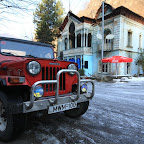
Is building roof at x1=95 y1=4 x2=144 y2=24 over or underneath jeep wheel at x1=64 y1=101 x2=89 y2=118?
over

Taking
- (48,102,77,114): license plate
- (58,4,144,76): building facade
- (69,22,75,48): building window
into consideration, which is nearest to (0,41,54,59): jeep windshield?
(48,102,77,114): license plate

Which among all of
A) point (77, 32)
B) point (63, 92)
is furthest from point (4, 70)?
point (77, 32)

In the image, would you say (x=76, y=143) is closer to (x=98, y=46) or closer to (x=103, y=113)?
(x=103, y=113)

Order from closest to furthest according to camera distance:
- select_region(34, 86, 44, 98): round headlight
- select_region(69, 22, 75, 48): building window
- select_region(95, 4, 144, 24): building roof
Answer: select_region(34, 86, 44, 98): round headlight → select_region(95, 4, 144, 24): building roof → select_region(69, 22, 75, 48): building window

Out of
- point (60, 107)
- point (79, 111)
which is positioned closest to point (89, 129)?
point (79, 111)

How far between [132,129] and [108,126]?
1.69ft

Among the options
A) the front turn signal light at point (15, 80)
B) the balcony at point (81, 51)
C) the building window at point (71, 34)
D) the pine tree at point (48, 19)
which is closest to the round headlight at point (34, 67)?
the front turn signal light at point (15, 80)

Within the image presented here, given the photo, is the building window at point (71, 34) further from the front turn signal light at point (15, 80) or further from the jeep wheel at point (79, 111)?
the front turn signal light at point (15, 80)

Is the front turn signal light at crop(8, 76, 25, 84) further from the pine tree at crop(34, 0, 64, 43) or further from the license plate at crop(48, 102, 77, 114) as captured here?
the pine tree at crop(34, 0, 64, 43)

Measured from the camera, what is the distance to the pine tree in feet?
91.1

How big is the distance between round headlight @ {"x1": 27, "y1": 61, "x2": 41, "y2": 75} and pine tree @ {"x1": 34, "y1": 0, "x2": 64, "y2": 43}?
26381mm

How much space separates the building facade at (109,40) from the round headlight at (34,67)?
12.8 m

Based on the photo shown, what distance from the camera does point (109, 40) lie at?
17.3 meters

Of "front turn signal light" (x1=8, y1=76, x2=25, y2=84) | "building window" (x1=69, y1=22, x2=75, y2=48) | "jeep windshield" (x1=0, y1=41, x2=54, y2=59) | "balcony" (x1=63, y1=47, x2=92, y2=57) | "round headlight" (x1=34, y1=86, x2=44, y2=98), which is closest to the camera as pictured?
"front turn signal light" (x1=8, y1=76, x2=25, y2=84)
